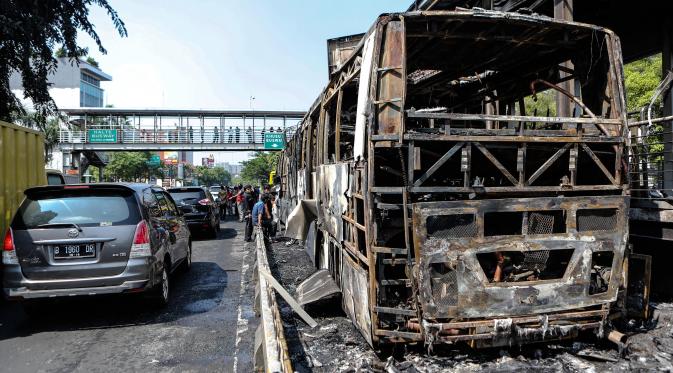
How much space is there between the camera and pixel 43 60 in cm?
1052

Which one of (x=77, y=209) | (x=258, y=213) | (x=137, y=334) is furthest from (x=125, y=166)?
(x=137, y=334)

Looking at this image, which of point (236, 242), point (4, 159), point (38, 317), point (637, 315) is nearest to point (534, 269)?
point (637, 315)

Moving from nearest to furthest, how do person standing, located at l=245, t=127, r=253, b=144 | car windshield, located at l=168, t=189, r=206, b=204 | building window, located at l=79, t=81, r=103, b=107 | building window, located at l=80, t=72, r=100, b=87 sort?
car windshield, located at l=168, t=189, r=206, b=204 < person standing, located at l=245, t=127, r=253, b=144 < building window, located at l=79, t=81, r=103, b=107 < building window, located at l=80, t=72, r=100, b=87

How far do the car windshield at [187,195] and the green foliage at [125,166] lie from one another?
1839 inches

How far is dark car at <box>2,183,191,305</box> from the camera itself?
18.0ft

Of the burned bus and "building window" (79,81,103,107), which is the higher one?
"building window" (79,81,103,107)

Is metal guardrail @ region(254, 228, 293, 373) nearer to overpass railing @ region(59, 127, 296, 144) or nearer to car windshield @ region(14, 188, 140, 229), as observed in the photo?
car windshield @ region(14, 188, 140, 229)

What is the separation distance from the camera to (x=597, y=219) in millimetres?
4359

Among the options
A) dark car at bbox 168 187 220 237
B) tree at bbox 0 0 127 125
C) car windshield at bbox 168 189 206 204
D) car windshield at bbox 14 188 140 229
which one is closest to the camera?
car windshield at bbox 14 188 140 229

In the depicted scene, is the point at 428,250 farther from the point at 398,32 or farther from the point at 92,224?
the point at 92,224

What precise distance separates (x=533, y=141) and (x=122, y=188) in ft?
16.4

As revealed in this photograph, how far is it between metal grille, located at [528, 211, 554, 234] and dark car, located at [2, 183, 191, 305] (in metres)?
4.50

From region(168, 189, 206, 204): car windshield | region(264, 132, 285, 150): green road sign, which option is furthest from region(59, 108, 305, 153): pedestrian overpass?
region(168, 189, 206, 204): car windshield

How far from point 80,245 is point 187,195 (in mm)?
9562
